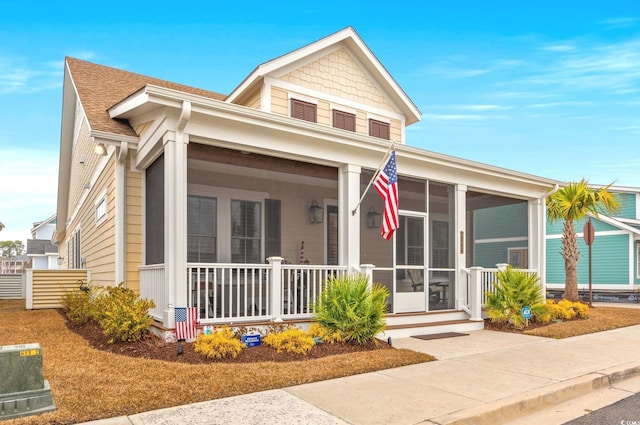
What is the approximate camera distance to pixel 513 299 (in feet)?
31.5

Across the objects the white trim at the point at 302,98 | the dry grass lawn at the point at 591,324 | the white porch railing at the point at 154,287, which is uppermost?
the white trim at the point at 302,98

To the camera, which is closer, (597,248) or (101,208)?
(101,208)

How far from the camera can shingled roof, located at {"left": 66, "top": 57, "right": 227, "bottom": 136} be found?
339 inches

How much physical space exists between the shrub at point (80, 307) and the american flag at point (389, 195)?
17.0 ft

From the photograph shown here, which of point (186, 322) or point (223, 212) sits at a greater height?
point (223, 212)

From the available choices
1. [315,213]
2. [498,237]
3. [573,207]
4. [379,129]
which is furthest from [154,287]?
[498,237]

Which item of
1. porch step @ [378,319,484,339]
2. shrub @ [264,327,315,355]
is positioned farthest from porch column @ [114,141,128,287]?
porch step @ [378,319,484,339]

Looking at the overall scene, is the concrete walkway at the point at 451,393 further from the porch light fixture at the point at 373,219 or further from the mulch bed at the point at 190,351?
the porch light fixture at the point at 373,219

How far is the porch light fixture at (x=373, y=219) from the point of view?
368 inches

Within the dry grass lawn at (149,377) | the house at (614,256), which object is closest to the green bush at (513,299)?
the dry grass lawn at (149,377)

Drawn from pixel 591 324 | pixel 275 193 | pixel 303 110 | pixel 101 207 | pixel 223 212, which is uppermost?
pixel 303 110

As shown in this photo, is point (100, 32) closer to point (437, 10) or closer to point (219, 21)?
point (219, 21)

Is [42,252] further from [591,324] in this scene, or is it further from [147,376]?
[591,324]

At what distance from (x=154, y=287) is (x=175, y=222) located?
1396mm
